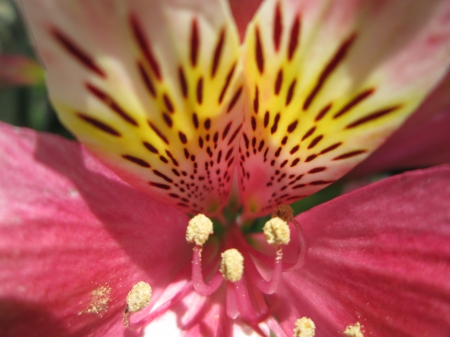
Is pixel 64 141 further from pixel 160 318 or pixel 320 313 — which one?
pixel 320 313

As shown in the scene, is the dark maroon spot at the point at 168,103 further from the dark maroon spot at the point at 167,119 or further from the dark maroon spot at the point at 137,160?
the dark maroon spot at the point at 137,160

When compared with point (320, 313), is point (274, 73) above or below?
above

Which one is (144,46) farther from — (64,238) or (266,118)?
(64,238)

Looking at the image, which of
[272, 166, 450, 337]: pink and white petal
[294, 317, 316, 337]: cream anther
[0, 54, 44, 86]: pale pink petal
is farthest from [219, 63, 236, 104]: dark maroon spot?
[0, 54, 44, 86]: pale pink petal

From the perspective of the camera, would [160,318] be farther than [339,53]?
Yes

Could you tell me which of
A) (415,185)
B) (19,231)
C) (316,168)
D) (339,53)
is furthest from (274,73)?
(19,231)

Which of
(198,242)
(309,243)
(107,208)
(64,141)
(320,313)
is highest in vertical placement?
(64,141)

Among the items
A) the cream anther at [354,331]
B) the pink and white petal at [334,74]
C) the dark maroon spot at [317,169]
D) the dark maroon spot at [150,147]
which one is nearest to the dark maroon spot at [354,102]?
the pink and white petal at [334,74]
